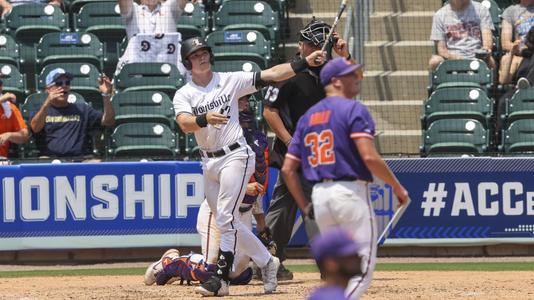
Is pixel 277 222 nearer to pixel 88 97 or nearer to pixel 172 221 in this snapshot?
pixel 172 221

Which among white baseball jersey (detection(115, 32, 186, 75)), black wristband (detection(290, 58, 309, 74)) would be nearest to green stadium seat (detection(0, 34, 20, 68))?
white baseball jersey (detection(115, 32, 186, 75))

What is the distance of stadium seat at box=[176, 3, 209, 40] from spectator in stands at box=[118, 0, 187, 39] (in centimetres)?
41

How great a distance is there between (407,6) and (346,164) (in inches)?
393

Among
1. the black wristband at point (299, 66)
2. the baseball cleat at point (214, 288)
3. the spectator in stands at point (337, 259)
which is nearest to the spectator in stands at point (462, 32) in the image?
the black wristband at point (299, 66)

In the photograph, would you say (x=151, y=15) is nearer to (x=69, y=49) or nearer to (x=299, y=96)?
(x=69, y=49)

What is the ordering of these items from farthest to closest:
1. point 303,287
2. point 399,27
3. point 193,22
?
1. point 399,27
2. point 193,22
3. point 303,287

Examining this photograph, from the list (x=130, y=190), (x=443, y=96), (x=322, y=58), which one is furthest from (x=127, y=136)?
(x=322, y=58)

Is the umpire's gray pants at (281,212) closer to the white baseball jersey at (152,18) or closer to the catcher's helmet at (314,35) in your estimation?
the catcher's helmet at (314,35)

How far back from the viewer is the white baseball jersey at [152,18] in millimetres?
15070

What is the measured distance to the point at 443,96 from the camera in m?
14.5

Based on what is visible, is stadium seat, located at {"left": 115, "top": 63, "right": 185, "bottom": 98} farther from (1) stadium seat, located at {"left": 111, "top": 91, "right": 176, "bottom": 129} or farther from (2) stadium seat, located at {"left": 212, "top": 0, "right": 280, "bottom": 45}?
(2) stadium seat, located at {"left": 212, "top": 0, "right": 280, "bottom": 45}

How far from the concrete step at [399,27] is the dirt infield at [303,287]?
205 inches

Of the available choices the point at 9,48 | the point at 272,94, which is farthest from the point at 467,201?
the point at 9,48

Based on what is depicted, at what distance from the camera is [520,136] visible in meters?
13.9
